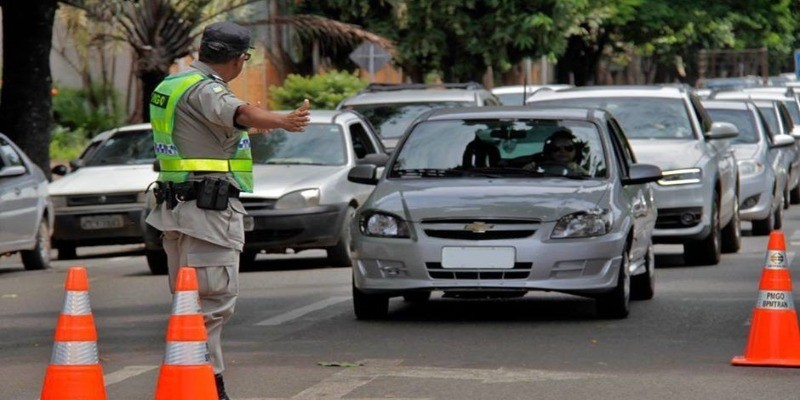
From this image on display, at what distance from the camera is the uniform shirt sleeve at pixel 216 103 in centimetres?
A: 774

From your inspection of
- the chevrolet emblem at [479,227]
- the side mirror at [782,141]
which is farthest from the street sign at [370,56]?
the chevrolet emblem at [479,227]

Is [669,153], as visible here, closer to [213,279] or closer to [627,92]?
[627,92]

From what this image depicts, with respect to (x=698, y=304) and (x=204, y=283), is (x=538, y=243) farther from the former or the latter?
(x=204, y=283)

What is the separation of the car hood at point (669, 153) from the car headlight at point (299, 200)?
9.38 feet

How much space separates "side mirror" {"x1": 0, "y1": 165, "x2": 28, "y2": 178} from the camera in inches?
703

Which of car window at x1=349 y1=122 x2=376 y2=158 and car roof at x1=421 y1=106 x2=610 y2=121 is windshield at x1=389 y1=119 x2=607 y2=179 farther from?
car window at x1=349 y1=122 x2=376 y2=158

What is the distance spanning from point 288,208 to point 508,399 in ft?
27.6

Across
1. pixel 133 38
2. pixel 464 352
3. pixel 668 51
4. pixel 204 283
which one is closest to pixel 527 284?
pixel 464 352

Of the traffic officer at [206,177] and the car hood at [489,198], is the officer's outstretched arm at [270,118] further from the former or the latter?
the car hood at [489,198]

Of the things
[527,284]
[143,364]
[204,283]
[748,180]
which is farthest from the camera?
[748,180]

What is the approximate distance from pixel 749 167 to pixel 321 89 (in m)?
19.4

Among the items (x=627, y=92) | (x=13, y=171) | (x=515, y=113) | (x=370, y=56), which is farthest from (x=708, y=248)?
(x=370, y=56)

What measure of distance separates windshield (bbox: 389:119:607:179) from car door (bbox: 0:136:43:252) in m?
5.66

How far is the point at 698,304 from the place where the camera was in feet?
43.6
